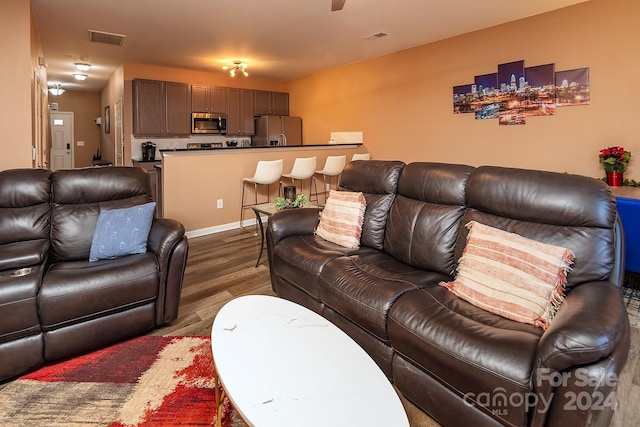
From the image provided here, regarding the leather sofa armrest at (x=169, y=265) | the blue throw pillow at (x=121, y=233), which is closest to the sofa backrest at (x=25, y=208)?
the blue throw pillow at (x=121, y=233)

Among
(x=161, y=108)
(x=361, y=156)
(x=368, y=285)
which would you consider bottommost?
(x=368, y=285)

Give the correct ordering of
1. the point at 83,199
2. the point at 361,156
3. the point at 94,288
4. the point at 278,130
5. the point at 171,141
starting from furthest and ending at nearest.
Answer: the point at 278,130, the point at 171,141, the point at 361,156, the point at 83,199, the point at 94,288

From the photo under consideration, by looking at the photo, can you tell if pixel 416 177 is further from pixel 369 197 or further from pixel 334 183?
pixel 334 183

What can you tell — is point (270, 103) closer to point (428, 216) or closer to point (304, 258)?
point (304, 258)

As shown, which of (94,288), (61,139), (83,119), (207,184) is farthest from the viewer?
(83,119)

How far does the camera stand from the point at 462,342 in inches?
53.9

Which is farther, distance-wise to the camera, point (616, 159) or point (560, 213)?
→ point (616, 159)

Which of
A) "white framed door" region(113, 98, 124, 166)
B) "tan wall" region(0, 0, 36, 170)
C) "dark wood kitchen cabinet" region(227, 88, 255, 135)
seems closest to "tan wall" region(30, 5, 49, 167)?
"tan wall" region(0, 0, 36, 170)

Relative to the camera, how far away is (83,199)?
8.38ft

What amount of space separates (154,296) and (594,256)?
2402 mm

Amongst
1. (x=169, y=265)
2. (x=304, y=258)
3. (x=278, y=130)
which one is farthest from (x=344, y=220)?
(x=278, y=130)

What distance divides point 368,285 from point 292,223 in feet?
3.51

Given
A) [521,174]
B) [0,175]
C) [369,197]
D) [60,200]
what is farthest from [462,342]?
[0,175]

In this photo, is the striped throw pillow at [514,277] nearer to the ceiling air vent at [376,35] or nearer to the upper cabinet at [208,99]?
the ceiling air vent at [376,35]
